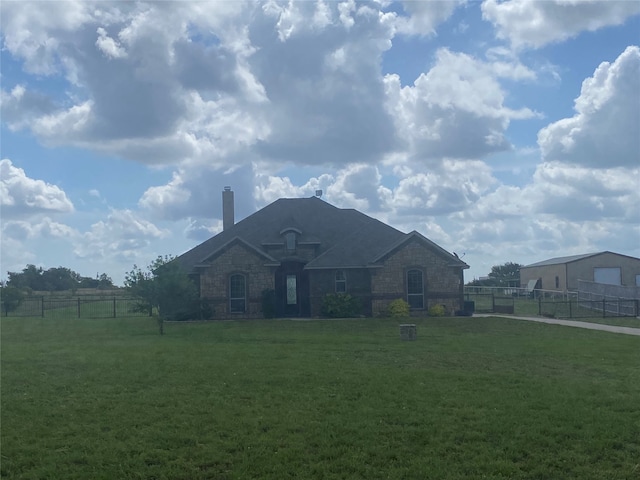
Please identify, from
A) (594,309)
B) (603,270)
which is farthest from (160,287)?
(603,270)

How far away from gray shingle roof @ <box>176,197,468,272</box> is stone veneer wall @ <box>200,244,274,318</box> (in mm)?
513

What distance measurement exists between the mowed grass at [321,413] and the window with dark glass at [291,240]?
19.9 meters

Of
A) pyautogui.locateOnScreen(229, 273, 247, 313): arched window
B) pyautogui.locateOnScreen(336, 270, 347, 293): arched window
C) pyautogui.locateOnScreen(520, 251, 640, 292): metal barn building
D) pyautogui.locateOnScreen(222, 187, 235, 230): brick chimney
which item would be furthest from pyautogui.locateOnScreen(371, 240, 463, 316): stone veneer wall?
pyautogui.locateOnScreen(520, 251, 640, 292): metal barn building

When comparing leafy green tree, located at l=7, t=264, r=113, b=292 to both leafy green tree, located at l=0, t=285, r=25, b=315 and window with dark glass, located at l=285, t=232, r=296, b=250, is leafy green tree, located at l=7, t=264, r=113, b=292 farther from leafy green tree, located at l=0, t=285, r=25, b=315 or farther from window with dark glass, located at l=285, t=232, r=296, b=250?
window with dark glass, located at l=285, t=232, r=296, b=250

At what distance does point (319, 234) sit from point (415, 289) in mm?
6402

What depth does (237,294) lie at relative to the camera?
36.6 meters

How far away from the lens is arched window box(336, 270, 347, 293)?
36.7 m

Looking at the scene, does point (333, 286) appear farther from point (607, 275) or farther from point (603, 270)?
point (607, 275)

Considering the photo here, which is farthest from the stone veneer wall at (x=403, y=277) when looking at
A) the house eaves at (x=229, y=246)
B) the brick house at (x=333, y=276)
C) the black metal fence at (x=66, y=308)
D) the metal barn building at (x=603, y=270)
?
the metal barn building at (x=603, y=270)

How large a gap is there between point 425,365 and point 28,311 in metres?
32.9

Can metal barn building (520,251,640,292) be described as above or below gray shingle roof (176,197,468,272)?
below

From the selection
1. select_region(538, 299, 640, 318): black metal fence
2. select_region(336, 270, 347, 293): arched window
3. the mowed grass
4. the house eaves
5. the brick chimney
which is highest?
the brick chimney

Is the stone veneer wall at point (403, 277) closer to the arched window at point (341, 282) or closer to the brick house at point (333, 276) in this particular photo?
the brick house at point (333, 276)

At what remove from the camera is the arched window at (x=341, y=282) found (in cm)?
3670
